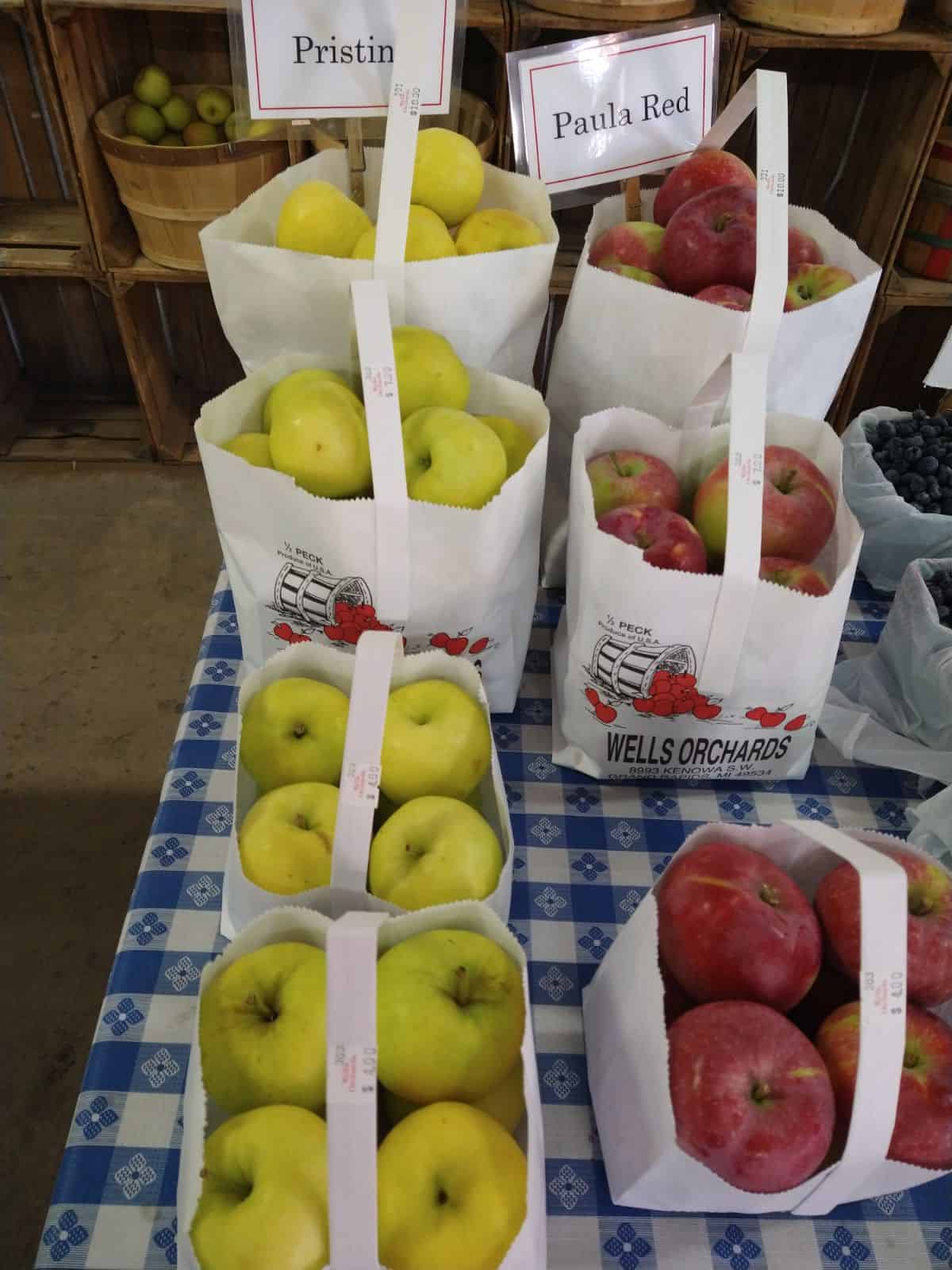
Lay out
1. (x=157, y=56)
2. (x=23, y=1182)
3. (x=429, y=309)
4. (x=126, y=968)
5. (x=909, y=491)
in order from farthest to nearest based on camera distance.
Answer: (x=157, y=56), (x=23, y=1182), (x=909, y=491), (x=429, y=309), (x=126, y=968)

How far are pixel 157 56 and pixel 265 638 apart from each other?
1918 millimetres

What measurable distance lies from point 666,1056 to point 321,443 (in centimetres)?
54

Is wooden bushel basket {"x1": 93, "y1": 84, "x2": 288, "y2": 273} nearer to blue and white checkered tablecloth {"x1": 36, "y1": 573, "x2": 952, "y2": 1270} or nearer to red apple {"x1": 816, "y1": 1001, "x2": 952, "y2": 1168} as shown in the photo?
blue and white checkered tablecloth {"x1": 36, "y1": 573, "x2": 952, "y2": 1270}

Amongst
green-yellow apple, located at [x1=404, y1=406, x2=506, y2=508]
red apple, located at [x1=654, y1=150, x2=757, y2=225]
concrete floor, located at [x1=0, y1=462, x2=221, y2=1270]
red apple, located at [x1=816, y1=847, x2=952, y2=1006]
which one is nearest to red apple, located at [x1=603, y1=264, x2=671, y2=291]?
red apple, located at [x1=654, y1=150, x2=757, y2=225]

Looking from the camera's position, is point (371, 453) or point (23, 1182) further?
point (23, 1182)

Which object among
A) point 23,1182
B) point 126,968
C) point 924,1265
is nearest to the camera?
point 924,1265

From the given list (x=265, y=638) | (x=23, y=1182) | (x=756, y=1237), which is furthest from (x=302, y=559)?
(x=23, y=1182)

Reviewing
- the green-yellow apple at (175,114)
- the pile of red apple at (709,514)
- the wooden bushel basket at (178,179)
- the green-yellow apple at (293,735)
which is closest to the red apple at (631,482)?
the pile of red apple at (709,514)

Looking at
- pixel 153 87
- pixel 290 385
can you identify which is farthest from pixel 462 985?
pixel 153 87

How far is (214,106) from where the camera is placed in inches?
77.7

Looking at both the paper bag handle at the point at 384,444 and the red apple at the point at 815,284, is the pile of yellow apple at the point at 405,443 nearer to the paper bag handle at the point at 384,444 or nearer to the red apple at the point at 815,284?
the paper bag handle at the point at 384,444

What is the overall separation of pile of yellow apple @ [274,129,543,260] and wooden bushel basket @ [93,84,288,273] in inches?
39.6

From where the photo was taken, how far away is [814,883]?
2.08 feet

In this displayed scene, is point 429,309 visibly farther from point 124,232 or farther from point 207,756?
point 124,232
